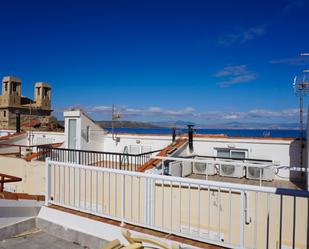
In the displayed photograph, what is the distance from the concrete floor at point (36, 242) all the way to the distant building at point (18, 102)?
85.5ft

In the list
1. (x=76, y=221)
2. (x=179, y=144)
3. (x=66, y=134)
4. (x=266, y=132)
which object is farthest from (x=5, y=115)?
(x=76, y=221)

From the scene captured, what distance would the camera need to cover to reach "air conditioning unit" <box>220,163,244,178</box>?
9.33 m

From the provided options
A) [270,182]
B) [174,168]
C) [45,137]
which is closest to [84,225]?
[174,168]

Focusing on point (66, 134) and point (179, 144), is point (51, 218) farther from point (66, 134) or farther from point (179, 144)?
point (66, 134)

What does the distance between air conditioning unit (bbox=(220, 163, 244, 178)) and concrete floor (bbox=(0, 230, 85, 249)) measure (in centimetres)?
685

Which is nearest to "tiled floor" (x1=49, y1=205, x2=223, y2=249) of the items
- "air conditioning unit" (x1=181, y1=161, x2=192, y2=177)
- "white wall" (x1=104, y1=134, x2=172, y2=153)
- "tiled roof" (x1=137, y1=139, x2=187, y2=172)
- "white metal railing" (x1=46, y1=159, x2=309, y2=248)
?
"white metal railing" (x1=46, y1=159, x2=309, y2=248)

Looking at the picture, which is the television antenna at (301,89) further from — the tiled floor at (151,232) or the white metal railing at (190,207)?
the tiled floor at (151,232)

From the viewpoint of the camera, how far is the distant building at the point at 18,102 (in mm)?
29406

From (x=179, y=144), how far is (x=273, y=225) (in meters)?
5.32

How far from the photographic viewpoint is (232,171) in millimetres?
9477

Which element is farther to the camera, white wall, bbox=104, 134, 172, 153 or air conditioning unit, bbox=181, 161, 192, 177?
white wall, bbox=104, 134, 172, 153

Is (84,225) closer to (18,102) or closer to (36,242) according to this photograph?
(36,242)

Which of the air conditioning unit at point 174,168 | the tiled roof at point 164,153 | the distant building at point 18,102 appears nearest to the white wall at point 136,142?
the tiled roof at point 164,153

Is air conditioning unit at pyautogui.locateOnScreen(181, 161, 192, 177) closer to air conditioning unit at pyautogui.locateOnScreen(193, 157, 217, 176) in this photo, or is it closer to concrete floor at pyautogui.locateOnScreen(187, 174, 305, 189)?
air conditioning unit at pyautogui.locateOnScreen(193, 157, 217, 176)
